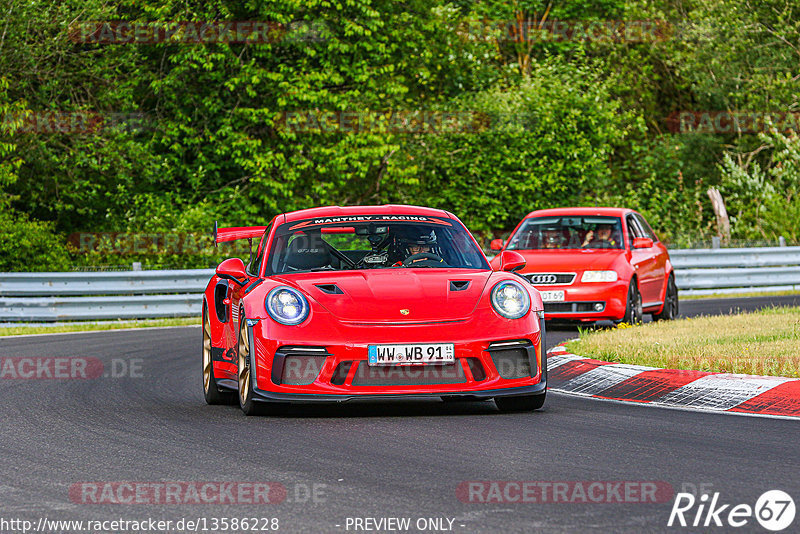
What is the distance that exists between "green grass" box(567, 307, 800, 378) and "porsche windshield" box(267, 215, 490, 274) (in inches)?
81.0

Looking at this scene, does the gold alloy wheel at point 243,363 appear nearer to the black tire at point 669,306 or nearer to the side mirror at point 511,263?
the side mirror at point 511,263

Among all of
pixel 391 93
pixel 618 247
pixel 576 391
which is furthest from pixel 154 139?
pixel 576 391

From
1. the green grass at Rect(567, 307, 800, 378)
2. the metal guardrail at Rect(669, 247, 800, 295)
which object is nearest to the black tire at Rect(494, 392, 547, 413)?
the green grass at Rect(567, 307, 800, 378)

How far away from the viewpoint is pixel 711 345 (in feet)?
38.3

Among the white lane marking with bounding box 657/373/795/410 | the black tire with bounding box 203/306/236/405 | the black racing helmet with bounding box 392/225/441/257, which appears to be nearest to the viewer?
the white lane marking with bounding box 657/373/795/410

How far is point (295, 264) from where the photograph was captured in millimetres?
9328

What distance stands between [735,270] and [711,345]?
13.7 metres

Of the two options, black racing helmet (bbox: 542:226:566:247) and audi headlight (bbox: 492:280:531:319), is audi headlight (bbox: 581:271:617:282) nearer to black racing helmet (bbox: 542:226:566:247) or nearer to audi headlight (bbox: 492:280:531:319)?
black racing helmet (bbox: 542:226:566:247)

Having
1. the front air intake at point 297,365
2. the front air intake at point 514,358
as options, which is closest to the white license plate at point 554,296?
the front air intake at point 514,358

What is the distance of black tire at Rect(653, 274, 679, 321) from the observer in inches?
703

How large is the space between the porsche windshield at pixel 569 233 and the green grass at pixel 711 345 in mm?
2275

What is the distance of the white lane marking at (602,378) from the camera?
10273 mm

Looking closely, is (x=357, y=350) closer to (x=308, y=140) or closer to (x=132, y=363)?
(x=132, y=363)

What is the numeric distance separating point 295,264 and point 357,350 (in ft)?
4.32
